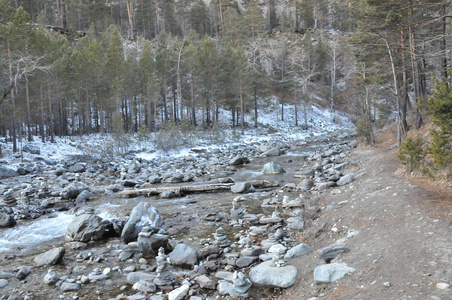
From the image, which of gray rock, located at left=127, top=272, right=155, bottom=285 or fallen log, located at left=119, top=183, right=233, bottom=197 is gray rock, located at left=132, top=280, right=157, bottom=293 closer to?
gray rock, located at left=127, top=272, right=155, bottom=285

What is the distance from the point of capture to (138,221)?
923 cm

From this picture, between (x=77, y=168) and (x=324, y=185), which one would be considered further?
(x=77, y=168)

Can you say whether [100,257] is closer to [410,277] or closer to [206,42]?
[410,277]

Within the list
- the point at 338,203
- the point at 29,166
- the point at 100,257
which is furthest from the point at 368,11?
the point at 29,166

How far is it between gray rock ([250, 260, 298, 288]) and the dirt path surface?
0.17 metres

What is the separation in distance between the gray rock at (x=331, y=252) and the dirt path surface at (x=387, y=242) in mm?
112

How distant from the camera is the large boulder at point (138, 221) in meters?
8.86

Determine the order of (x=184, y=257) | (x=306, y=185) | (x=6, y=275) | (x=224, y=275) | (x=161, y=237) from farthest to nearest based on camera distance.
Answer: (x=306, y=185), (x=161, y=237), (x=184, y=257), (x=6, y=275), (x=224, y=275)

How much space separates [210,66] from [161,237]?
34620 millimetres

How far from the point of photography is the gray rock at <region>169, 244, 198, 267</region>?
707cm

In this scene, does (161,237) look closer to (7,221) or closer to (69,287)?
(69,287)

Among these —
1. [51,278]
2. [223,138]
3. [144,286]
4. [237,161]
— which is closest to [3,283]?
[51,278]

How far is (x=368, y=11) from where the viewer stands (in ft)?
57.1

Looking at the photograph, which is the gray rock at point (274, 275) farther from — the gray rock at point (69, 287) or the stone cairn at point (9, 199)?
the stone cairn at point (9, 199)
